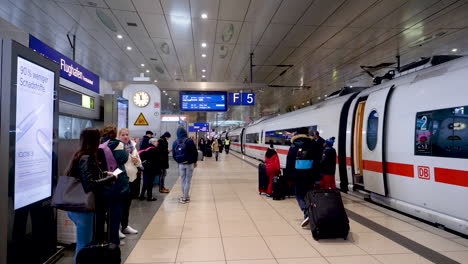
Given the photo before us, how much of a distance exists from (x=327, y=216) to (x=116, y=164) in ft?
9.44

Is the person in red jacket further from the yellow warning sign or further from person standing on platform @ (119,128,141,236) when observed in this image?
person standing on platform @ (119,128,141,236)

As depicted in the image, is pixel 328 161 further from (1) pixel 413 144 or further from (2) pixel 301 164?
(1) pixel 413 144

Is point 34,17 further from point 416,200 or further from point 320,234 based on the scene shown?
point 416,200

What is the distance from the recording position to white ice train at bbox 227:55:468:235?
394 centimetres

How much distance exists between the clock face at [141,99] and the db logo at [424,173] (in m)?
6.39

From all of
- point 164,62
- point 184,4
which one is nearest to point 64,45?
point 164,62

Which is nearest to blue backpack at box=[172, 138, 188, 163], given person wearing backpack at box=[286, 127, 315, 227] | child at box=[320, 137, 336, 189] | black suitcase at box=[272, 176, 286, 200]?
black suitcase at box=[272, 176, 286, 200]

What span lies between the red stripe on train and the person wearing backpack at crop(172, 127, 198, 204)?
4425 mm

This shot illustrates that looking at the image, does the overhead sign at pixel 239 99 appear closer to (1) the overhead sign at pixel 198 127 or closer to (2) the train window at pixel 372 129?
(2) the train window at pixel 372 129

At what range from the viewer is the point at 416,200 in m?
4.69

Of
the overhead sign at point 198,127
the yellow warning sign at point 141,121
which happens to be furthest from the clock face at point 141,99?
the overhead sign at point 198,127

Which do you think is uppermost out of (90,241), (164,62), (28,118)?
(164,62)

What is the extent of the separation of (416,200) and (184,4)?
21.6ft

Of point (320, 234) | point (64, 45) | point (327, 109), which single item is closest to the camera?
point (320, 234)
